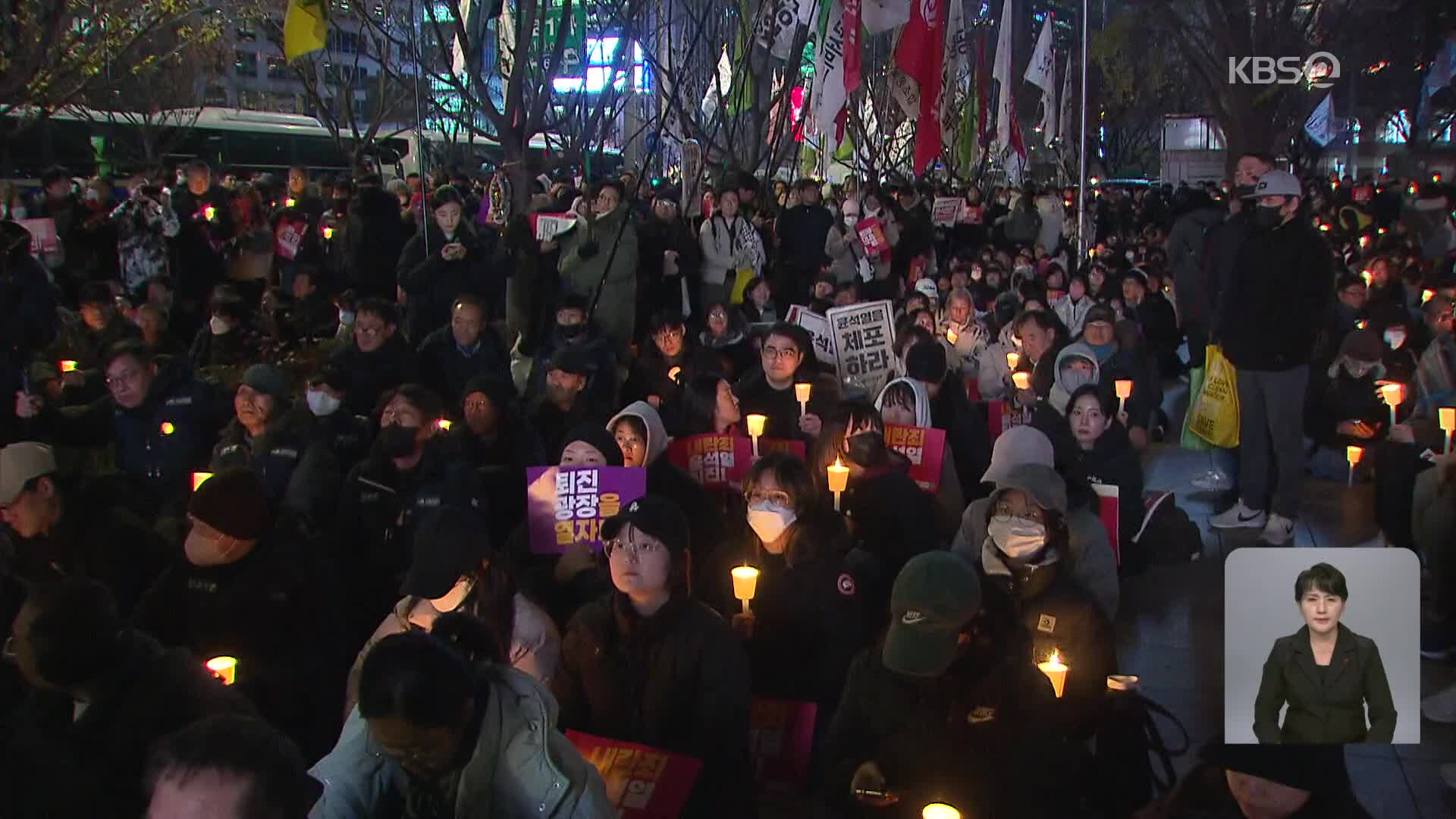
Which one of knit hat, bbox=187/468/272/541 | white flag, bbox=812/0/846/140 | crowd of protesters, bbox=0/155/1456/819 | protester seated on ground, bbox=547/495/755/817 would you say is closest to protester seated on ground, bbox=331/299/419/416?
crowd of protesters, bbox=0/155/1456/819

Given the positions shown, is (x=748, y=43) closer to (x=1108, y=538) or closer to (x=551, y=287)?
(x=551, y=287)

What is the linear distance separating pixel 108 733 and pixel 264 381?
3.50 meters

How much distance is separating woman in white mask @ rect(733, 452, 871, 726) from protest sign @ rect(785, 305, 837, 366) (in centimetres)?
407

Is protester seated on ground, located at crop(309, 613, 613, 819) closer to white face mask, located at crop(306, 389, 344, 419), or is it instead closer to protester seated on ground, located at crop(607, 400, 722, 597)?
protester seated on ground, located at crop(607, 400, 722, 597)

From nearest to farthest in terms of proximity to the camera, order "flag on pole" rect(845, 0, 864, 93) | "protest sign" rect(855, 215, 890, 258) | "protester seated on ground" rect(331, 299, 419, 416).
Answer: "protester seated on ground" rect(331, 299, 419, 416) < "protest sign" rect(855, 215, 890, 258) < "flag on pole" rect(845, 0, 864, 93)

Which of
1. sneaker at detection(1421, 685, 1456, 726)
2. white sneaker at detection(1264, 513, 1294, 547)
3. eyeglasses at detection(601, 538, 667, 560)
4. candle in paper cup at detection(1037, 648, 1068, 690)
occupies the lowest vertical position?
sneaker at detection(1421, 685, 1456, 726)

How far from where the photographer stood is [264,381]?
647 centimetres

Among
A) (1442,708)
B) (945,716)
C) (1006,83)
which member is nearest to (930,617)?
(945,716)

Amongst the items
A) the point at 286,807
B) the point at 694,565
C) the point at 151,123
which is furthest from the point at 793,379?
the point at 151,123

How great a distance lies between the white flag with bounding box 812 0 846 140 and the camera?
15.3 metres

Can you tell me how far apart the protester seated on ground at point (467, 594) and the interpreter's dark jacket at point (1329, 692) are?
224 cm

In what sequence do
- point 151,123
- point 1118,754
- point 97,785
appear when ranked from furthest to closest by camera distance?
point 151,123, point 1118,754, point 97,785

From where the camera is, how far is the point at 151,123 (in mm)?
36688

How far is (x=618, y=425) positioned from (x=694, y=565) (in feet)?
2.73
